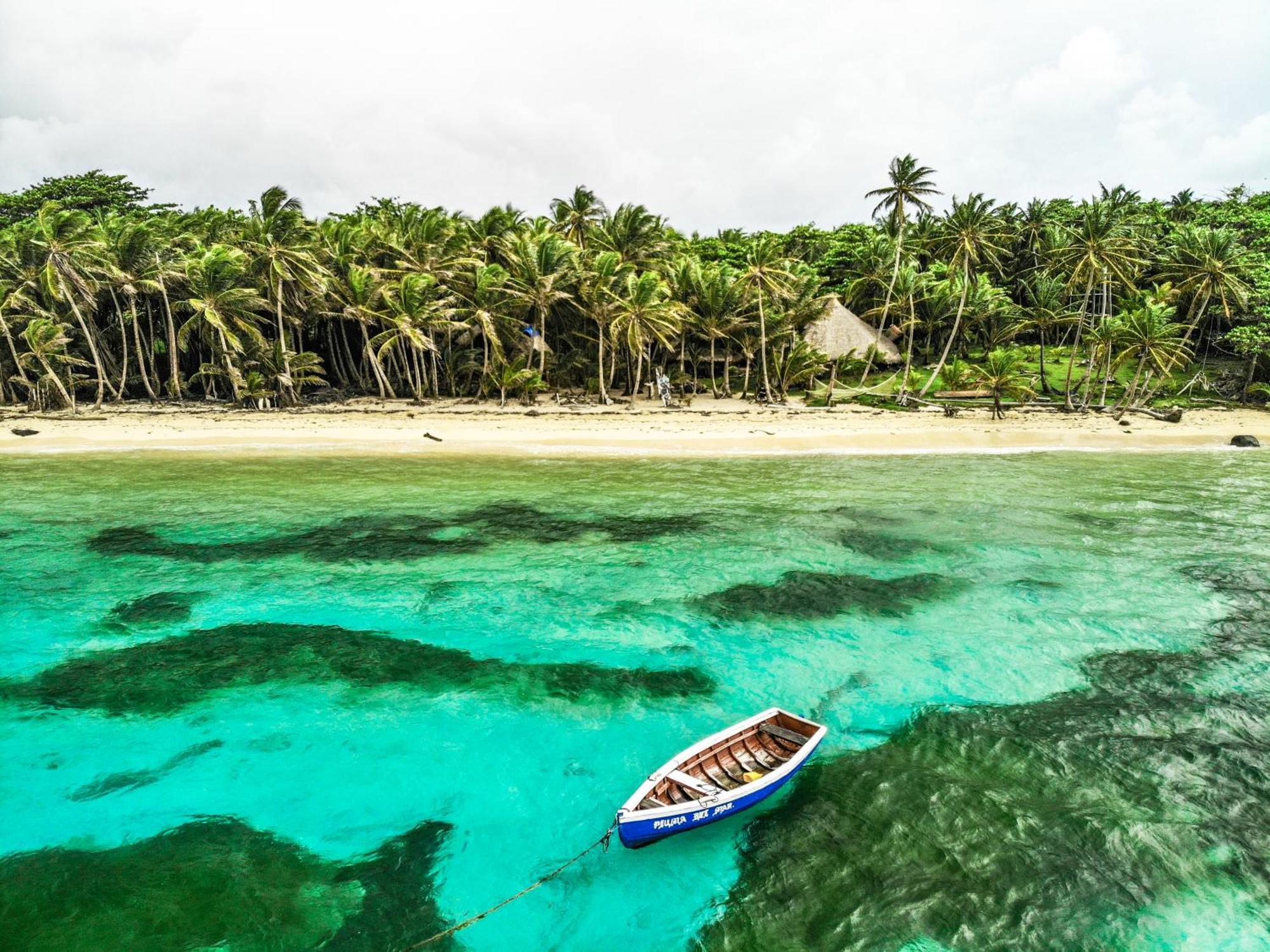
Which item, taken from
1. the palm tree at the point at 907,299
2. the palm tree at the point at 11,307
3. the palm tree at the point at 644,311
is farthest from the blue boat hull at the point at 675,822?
the palm tree at the point at 11,307

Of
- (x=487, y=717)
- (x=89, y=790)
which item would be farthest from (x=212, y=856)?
(x=487, y=717)

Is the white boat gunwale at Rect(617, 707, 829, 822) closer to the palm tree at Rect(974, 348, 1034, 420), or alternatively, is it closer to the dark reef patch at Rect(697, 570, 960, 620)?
the dark reef patch at Rect(697, 570, 960, 620)

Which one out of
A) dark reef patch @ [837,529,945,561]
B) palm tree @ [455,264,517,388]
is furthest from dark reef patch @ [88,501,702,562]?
palm tree @ [455,264,517,388]

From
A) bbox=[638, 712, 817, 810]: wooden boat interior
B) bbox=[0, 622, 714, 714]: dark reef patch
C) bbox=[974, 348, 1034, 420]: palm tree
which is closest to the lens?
bbox=[638, 712, 817, 810]: wooden boat interior

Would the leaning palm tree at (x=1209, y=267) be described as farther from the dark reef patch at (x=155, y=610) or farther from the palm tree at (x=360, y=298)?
the dark reef patch at (x=155, y=610)

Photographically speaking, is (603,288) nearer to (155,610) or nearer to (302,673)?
(155,610)

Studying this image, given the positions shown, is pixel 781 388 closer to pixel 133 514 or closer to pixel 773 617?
pixel 773 617

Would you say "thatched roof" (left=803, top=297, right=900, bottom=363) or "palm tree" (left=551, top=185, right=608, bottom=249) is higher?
"palm tree" (left=551, top=185, right=608, bottom=249)
